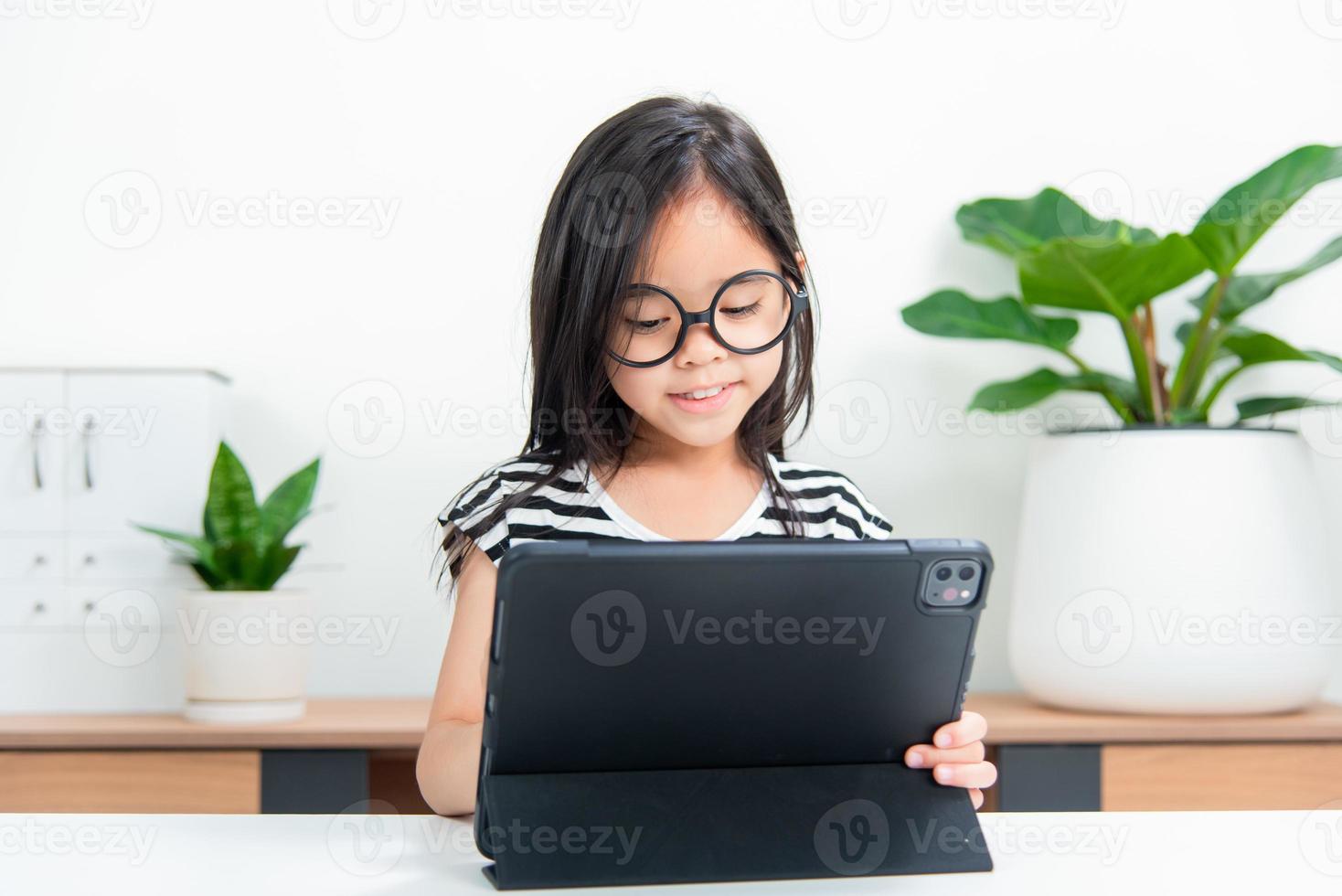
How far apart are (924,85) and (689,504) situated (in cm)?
116

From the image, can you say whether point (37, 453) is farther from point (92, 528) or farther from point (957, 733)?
point (957, 733)

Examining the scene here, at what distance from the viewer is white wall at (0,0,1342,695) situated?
6.59ft

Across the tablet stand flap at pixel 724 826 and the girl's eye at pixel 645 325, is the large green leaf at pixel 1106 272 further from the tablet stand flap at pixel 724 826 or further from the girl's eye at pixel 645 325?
the tablet stand flap at pixel 724 826

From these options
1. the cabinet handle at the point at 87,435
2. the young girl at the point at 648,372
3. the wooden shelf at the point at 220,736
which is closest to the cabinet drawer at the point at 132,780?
the wooden shelf at the point at 220,736

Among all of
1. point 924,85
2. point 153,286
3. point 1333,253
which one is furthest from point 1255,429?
point 153,286

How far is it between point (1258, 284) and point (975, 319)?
413 mm

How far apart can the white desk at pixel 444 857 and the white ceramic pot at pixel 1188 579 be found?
90 cm

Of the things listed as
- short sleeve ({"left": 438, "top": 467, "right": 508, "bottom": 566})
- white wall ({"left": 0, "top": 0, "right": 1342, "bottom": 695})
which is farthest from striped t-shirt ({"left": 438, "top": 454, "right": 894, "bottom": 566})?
white wall ({"left": 0, "top": 0, "right": 1342, "bottom": 695})

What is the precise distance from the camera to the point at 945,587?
66 centimetres

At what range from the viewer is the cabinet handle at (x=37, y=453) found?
187 centimetres

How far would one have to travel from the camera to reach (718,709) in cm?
66

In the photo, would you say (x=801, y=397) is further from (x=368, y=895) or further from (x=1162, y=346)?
(x=1162, y=346)

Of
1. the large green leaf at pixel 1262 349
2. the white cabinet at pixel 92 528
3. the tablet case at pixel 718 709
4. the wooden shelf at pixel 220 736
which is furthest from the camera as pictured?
the white cabinet at pixel 92 528

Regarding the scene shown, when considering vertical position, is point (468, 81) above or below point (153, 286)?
above
